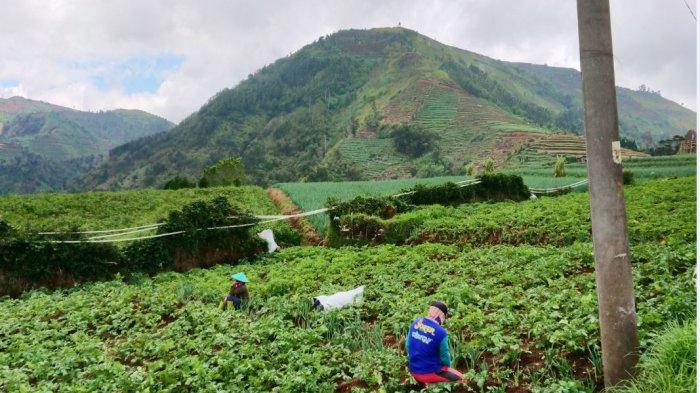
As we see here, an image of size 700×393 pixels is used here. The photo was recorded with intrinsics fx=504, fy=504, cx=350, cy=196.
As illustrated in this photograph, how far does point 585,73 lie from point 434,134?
101m

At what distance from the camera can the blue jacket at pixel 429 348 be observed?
19.4 ft

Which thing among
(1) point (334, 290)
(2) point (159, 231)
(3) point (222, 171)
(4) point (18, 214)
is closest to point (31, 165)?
(3) point (222, 171)

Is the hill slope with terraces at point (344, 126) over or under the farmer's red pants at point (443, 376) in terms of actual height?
over

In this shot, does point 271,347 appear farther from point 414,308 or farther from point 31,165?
point 31,165

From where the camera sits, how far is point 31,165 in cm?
16000

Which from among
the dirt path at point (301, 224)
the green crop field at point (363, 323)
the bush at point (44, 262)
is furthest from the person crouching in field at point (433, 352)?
the dirt path at point (301, 224)

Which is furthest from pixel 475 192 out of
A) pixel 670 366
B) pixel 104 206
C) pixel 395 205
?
pixel 104 206

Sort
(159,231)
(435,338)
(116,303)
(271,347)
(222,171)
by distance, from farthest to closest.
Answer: (222,171), (159,231), (116,303), (271,347), (435,338)

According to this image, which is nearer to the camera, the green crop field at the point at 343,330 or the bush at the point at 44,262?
the green crop field at the point at 343,330

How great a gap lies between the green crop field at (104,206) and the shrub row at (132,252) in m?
4.35

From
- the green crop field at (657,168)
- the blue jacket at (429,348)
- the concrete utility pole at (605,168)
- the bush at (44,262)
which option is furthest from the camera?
the green crop field at (657,168)

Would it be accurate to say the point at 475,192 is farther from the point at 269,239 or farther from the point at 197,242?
the point at 197,242

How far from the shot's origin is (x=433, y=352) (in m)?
5.95

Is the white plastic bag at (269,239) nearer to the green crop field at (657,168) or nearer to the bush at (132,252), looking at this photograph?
the bush at (132,252)
